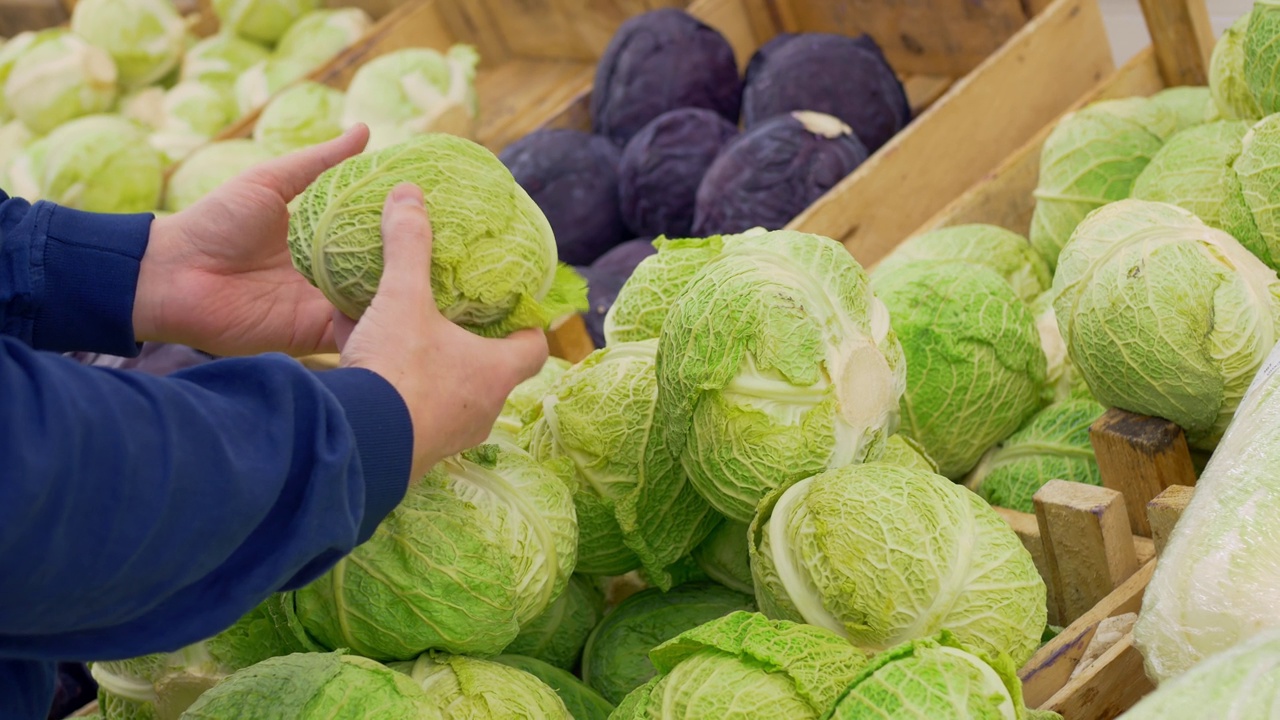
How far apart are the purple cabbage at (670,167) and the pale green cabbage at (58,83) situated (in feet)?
13.2

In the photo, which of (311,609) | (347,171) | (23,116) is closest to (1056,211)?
(347,171)

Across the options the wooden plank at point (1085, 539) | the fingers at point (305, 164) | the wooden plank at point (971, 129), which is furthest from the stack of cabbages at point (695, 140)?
the wooden plank at point (1085, 539)

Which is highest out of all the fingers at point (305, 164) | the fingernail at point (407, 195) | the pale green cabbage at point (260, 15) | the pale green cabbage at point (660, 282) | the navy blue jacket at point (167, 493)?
the pale green cabbage at point (260, 15)

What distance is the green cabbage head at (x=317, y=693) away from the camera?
1.79m

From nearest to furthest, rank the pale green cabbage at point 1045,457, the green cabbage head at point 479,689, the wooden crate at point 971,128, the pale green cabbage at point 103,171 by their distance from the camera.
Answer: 1. the green cabbage head at point 479,689
2. the pale green cabbage at point 1045,457
3. the wooden crate at point 971,128
4. the pale green cabbage at point 103,171

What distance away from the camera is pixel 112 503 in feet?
4.33

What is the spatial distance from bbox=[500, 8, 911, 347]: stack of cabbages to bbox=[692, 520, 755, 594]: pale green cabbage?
1.60 meters

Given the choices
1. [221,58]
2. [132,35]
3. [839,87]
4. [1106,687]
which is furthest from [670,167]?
[132,35]

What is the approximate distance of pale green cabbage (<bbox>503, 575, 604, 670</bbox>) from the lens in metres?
2.42

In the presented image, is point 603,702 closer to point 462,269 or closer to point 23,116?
point 462,269

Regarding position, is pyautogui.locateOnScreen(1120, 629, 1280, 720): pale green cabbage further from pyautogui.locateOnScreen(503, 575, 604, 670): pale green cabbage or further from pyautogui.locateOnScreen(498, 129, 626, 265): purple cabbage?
pyautogui.locateOnScreen(498, 129, 626, 265): purple cabbage

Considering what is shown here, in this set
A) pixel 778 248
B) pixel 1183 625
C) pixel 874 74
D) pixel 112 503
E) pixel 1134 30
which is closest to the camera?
pixel 112 503

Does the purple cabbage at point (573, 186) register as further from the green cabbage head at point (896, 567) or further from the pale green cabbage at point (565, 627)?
the green cabbage head at point (896, 567)

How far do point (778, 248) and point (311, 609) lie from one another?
1.12 m
